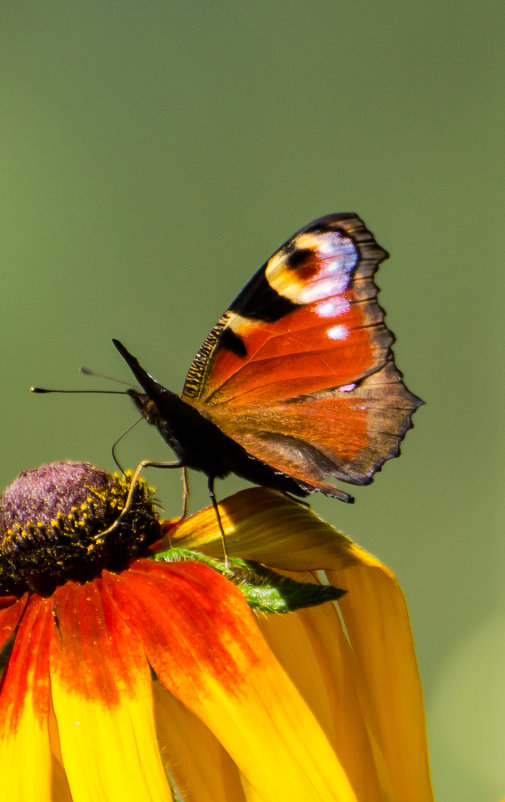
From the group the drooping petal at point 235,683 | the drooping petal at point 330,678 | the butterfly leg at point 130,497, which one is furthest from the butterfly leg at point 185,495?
the drooping petal at point 235,683

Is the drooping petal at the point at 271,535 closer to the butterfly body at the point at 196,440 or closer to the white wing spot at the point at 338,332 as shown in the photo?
the butterfly body at the point at 196,440

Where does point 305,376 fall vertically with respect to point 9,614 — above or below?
above

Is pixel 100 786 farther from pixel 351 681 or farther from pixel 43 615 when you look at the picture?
pixel 351 681

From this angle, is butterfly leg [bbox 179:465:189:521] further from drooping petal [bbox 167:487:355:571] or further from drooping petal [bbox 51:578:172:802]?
drooping petal [bbox 51:578:172:802]

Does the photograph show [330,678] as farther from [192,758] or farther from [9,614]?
[9,614]

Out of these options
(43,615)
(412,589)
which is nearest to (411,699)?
(43,615)

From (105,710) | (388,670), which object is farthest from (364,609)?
(105,710)

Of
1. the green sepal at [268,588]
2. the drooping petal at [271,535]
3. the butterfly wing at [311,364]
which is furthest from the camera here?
the butterfly wing at [311,364]
